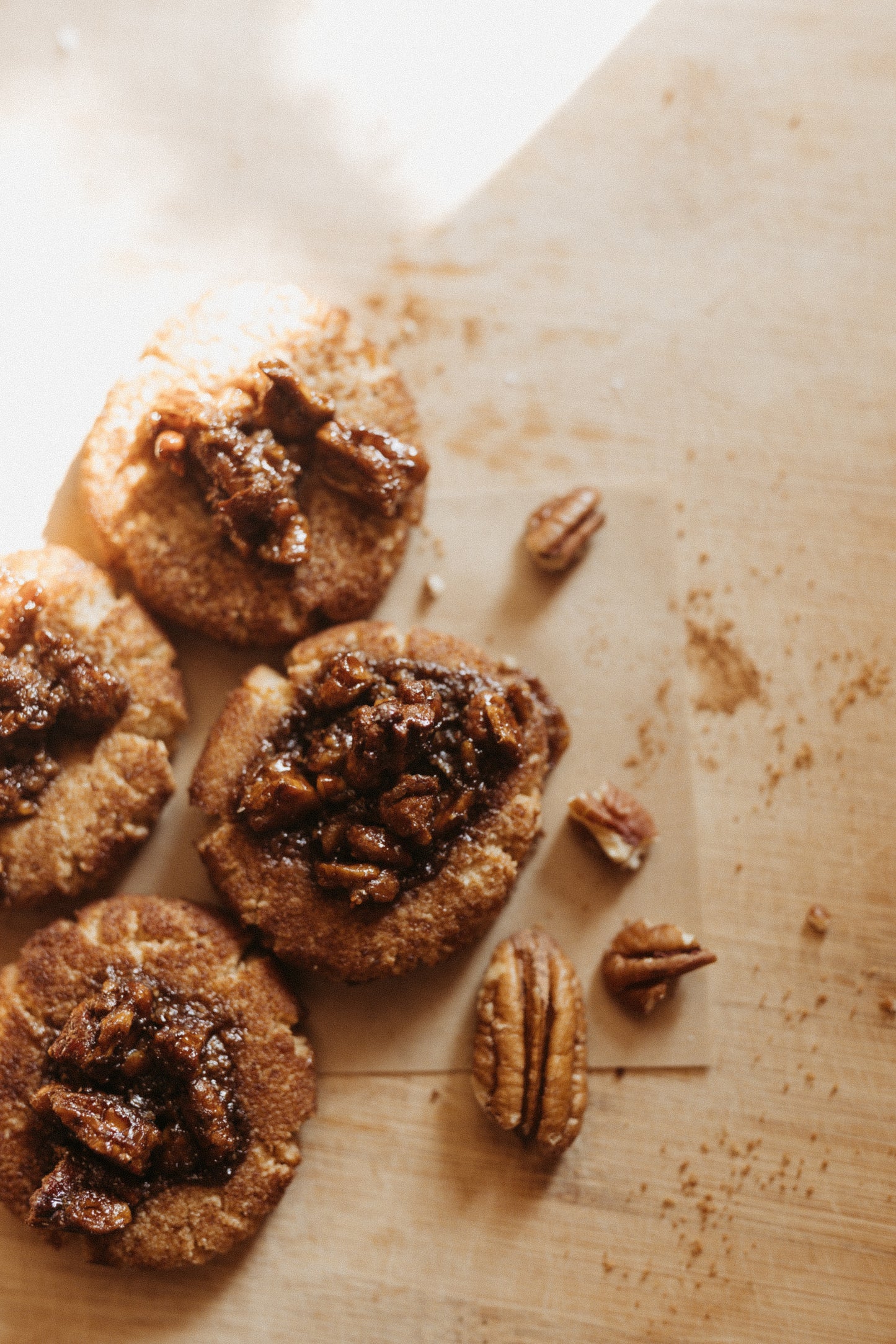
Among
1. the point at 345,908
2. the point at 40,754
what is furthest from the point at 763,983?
the point at 40,754

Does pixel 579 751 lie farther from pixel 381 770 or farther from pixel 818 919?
pixel 818 919

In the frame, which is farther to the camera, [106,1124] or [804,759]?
[804,759]

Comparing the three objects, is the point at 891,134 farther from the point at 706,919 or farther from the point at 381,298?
the point at 706,919

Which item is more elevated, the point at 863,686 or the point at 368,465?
the point at 368,465

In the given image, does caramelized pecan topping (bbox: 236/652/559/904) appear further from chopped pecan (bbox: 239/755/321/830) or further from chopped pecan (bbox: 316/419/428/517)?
chopped pecan (bbox: 316/419/428/517)

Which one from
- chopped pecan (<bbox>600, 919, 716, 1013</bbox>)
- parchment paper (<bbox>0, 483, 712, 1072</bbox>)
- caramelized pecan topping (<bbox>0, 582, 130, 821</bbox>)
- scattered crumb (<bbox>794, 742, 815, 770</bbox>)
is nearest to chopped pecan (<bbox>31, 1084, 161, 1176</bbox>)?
parchment paper (<bbox>0, 483, 712, 1072</bbox>)

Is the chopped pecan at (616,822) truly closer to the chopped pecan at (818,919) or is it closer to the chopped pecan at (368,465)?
the chopped pecan at (818,919)

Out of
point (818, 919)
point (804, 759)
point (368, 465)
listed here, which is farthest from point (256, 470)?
point (818, 919)

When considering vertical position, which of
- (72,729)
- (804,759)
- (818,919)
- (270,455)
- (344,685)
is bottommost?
(818,919)
